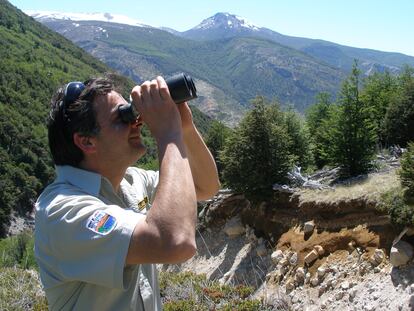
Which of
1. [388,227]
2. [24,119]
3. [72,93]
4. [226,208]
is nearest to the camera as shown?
[72,93]

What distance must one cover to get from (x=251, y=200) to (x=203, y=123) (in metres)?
90.4

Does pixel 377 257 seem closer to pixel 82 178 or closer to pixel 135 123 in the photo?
pixel 135 123

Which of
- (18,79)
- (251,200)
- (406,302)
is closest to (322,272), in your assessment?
(406,302)

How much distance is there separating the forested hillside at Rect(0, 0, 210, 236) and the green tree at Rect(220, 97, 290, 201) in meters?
22.3

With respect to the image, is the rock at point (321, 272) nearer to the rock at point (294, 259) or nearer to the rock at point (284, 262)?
the rock at point (294, 259)

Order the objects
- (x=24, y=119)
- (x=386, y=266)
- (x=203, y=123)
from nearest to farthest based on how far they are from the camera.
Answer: (x=386, y=266), (x=24, y=119), (x=203, y=123)

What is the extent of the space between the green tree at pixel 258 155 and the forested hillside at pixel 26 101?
877 inches

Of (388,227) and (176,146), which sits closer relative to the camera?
(176,146)

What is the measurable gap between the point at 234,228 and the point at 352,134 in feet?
13.8

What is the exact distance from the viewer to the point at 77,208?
156 cm

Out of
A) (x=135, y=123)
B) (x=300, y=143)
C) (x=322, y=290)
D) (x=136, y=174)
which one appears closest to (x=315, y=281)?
(x=322, y=290)

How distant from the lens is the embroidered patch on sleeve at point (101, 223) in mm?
1517

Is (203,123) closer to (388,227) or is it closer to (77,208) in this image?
(388,227)

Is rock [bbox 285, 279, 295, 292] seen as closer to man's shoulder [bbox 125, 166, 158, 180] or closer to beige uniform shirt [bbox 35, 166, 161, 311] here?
man's shoulder [bbox 125, 166, 158, 180]
